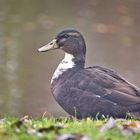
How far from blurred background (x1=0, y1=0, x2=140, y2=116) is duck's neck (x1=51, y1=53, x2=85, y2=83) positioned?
4.86 metres

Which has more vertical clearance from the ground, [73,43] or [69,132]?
[73,43]

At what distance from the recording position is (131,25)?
22.9m

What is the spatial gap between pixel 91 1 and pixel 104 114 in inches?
643

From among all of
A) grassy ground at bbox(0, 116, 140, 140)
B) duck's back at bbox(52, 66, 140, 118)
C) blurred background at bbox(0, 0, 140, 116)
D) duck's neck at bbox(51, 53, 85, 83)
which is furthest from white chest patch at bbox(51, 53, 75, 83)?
blurred background at bbox(0, 0, 140, 116)

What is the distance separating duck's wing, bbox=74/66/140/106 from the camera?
9.24 metres

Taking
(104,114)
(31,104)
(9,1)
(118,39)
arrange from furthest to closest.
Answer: (9,1)
(118,39)
(31,104)
(104,114)

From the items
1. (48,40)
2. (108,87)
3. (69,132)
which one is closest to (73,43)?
(108,87)

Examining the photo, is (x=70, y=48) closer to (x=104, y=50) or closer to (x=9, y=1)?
(x=104, y=50)

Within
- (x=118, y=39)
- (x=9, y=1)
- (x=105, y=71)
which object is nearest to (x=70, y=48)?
(x=105, y=71)

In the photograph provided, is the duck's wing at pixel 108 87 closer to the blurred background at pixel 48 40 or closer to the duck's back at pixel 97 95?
→ the duck's back at pixel 97 95

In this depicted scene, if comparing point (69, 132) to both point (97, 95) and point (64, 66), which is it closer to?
point (97, 95)

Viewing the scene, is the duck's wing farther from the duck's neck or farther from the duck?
the duck's neck

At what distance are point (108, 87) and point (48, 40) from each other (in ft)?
37.5

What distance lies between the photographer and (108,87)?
940 cm
